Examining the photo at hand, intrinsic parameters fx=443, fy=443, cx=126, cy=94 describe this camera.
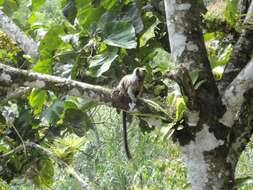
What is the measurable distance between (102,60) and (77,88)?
0.46 feet

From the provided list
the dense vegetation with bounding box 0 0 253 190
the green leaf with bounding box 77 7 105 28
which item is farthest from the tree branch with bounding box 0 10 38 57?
the green leaf with bounding box 77 7 105 28

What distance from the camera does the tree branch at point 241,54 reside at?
827 millimetres

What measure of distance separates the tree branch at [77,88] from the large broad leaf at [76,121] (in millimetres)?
329

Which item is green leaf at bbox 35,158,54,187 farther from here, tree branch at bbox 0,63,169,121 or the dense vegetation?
tree branch at bbox 0,63,169,121

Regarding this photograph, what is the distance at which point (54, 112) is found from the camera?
110 centimetres

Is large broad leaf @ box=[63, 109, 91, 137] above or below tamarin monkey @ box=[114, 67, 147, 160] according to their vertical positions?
below

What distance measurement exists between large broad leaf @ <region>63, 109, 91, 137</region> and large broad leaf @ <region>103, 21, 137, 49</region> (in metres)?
0.28

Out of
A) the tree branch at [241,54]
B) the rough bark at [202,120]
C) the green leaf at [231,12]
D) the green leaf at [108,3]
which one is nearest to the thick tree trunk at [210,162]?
the rough bark at [202,120]

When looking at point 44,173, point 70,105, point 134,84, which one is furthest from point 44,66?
point 44,173

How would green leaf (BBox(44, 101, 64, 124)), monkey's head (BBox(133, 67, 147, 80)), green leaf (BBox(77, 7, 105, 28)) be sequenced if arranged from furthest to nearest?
green leaf (BBox(44, 101, 64, 124))
green leaf (BBox(77, 7, 105, 28))
monkey's head (BBox(133, 67, 147, 80))

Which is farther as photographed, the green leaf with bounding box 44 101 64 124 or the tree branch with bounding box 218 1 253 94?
the green leaf with bounding box 44 101 64 124

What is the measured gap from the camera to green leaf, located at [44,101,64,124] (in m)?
1.10

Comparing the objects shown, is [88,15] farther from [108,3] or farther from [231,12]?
[231,12]

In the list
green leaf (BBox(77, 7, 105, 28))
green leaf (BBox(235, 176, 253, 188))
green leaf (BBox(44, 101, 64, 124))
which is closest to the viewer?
green leaf (BBox(235, 176, 253, 188))
